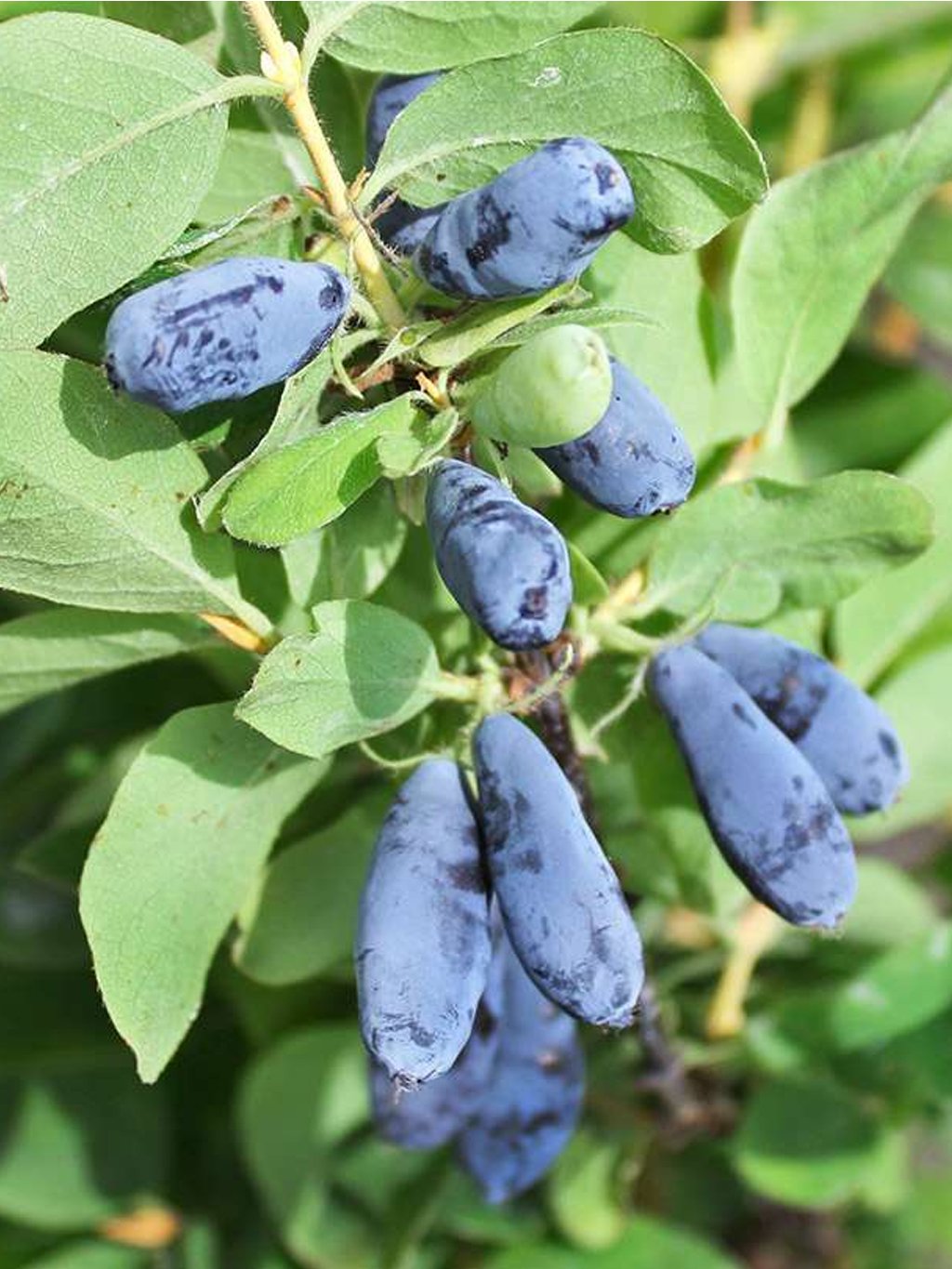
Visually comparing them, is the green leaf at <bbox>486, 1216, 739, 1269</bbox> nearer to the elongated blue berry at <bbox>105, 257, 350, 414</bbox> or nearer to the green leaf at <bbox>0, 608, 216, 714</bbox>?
the green leaf at <bbox>0, 608, 216, 714</bbox>

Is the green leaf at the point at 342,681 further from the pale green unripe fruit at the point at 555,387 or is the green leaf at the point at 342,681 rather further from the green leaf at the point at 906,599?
the green leaf at the point at 906,599

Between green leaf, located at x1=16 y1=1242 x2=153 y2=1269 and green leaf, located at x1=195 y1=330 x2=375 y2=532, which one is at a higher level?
green leaf, located at x1=195 y1=330 x2=375 y2=532

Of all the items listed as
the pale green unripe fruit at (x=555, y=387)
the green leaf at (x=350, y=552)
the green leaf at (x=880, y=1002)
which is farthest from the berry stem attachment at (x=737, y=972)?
the pale green unripe fruit at (x=555, y=387)

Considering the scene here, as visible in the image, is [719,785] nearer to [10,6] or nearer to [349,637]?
[349,637]

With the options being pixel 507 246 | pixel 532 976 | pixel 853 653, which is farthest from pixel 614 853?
pixel 507 246

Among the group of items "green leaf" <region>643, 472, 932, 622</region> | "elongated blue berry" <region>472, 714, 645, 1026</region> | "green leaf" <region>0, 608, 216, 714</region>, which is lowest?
"green leaf" <region>643, 472, 932, 622</region>

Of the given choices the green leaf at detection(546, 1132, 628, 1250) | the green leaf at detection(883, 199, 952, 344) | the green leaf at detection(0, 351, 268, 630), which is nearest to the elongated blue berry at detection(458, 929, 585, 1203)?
the green leaf at detection(546, 1132, 628, 1250)
